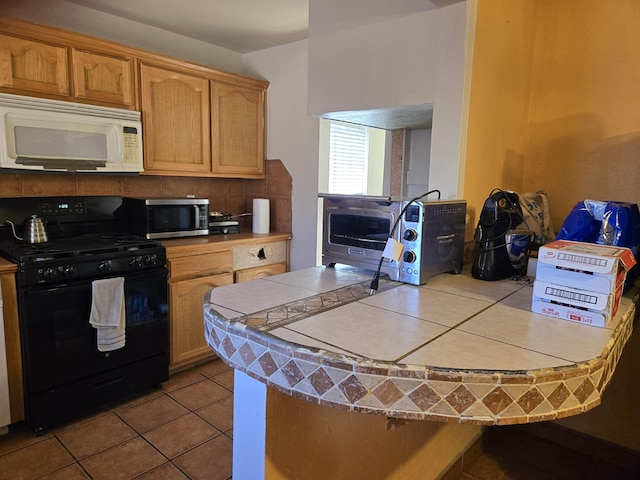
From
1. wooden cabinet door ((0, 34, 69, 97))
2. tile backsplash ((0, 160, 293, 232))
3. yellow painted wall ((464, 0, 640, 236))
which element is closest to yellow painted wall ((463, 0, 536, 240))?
yellow painted wall ((464, 0, 640, 236))

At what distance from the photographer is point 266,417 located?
99 centimetres

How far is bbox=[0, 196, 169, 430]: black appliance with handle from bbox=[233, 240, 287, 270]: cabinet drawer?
0.58 meters

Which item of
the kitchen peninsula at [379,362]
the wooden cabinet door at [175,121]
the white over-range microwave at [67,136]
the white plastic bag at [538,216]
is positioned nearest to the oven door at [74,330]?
the white over-range microwave at [67,136]

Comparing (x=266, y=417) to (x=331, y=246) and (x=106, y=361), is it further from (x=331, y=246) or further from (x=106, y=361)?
(x=106, y=361)

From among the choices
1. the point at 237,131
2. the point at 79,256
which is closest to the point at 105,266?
the point at 79,256

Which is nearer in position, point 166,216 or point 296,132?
point 166,216

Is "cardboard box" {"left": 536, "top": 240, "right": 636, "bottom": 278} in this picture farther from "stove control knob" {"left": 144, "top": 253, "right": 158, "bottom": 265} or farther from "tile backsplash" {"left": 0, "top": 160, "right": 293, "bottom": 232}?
"tile backsplash" {"left": 0, "top": 160, "right": 293, "bottom": 232}

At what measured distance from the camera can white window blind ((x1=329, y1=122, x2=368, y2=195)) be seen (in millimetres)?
3791

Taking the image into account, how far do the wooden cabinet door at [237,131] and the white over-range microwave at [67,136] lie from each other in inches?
24.1

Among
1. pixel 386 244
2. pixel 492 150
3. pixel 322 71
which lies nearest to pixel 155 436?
pixel 386 244

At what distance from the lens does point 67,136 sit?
2336 mm

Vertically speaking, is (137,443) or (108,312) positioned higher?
(108,312)

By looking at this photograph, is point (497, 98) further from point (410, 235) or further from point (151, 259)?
point (151, 259)

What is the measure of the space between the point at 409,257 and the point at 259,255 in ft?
6.27
